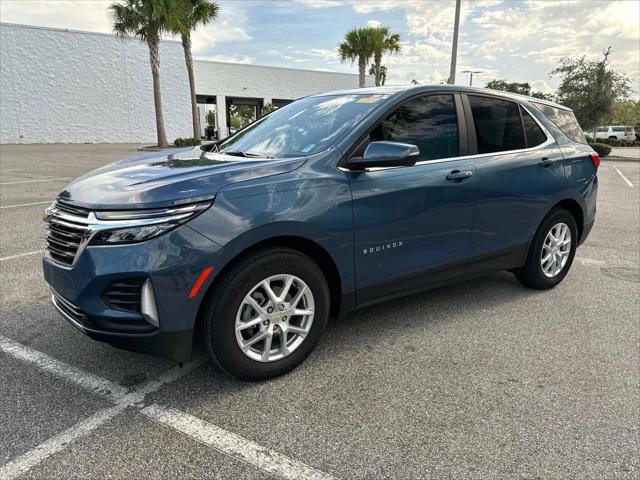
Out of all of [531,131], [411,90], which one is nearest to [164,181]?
[411,90]

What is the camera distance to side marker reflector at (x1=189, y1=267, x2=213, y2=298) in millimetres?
2473

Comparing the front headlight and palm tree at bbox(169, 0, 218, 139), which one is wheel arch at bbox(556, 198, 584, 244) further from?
palm tree at bbox(169, 0, 218, 139)

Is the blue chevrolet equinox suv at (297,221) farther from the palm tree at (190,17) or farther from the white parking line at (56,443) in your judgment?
the palm tree at (190,17)

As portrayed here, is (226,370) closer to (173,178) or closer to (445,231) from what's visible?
(173,178)

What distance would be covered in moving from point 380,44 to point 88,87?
72.4 ft

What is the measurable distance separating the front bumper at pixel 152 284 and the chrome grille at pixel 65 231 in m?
0.09

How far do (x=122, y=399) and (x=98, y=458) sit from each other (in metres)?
0.49

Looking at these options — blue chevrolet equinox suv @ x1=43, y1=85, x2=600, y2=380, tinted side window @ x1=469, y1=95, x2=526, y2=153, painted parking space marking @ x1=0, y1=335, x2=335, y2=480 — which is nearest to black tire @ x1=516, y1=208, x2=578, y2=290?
blue chevrolet equinox suv @ x1=43, y1=85, x2=600, y2=380

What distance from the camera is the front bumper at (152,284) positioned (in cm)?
238

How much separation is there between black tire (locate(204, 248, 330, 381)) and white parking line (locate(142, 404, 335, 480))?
1.16ft

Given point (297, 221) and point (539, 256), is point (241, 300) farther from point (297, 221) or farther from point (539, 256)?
point (539, 256)

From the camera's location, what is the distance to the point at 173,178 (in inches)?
104

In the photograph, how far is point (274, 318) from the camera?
2.79m

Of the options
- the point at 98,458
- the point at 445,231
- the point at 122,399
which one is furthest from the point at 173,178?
the point at 445,231
